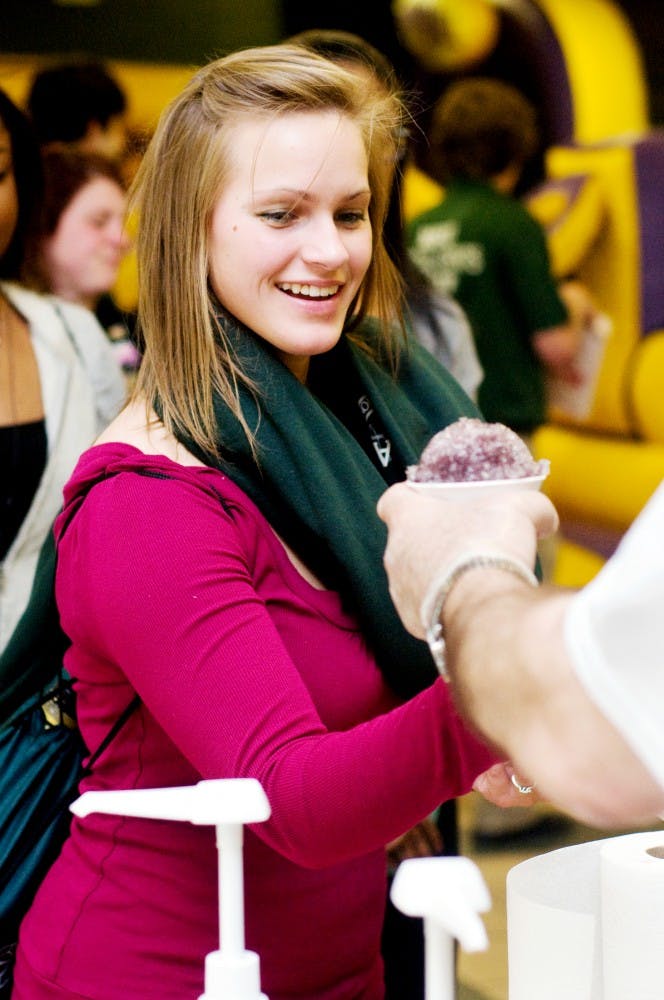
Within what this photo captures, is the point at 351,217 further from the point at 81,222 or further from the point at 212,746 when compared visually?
the point at 81,222

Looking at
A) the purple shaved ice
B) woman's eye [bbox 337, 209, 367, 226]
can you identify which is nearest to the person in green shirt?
woman's eye [bbox 337, 209, 367, 226]

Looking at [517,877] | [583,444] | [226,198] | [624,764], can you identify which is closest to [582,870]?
[517,877]

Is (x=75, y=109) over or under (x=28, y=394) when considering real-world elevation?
over

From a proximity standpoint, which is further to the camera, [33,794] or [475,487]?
[33,794]

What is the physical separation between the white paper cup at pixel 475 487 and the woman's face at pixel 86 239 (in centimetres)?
190

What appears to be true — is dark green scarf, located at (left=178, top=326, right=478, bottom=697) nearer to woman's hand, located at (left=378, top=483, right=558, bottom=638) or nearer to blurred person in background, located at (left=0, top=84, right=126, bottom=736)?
woman's hand, located at (left=378, top=483, right=558, bottom=638)

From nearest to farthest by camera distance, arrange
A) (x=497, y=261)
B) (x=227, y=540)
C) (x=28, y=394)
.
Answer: (x=227, y=540) → (x=28, y=394) → (x=497, y=261)

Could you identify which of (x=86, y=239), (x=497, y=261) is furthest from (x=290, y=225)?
(x=497, y=261)

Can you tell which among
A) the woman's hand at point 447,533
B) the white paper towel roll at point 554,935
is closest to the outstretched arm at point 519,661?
the woman's hand at point 447,533

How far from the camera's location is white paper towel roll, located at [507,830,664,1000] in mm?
685

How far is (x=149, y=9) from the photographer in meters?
6.21

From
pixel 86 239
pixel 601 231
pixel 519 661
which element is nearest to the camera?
pixel 519 661

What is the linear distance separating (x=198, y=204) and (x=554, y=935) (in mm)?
667

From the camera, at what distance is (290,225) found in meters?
1.08
